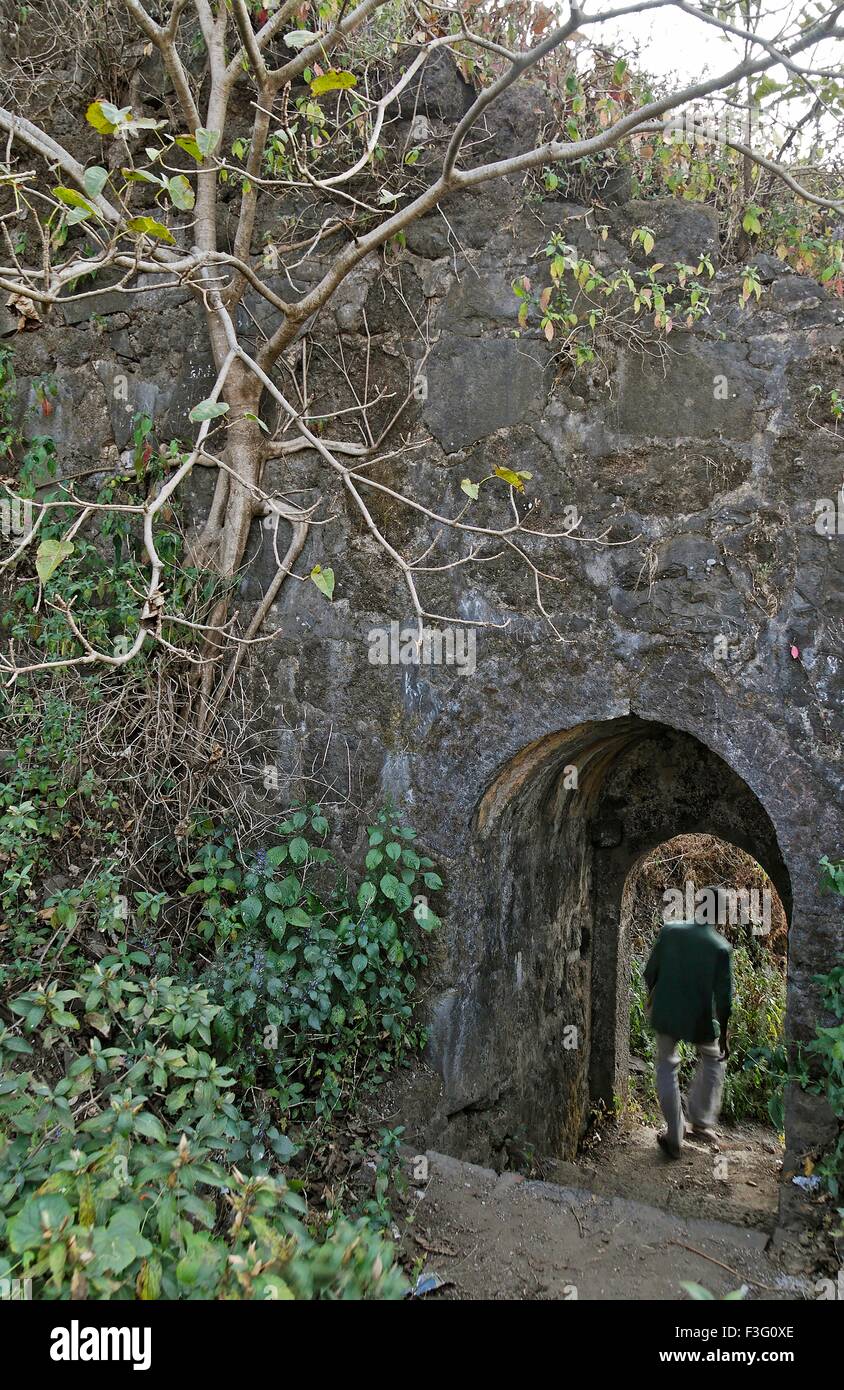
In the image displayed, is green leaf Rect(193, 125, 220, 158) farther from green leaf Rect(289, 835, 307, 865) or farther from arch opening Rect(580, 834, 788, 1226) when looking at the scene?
arch opening Rect(580, 834, 788, 1226)

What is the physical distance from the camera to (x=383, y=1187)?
Answer: 3.46m

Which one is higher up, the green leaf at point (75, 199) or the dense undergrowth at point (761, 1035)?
the green leaf at point (75, 199)

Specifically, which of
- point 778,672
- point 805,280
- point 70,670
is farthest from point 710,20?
point 70,670

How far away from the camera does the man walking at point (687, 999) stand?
5.05m

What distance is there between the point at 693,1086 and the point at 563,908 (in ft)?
4.75

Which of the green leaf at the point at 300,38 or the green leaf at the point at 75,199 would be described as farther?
the green leaf at the point at 300,38

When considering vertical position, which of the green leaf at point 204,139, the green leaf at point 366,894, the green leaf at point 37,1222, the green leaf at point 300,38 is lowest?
the green leaf at point 37,1222

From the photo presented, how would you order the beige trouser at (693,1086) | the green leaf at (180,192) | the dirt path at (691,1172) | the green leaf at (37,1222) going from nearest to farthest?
the green leaf at (37,1222)
the green leaf at (180,192)
the dirt path at (691,1172)
the beige trouser at (693,1086)

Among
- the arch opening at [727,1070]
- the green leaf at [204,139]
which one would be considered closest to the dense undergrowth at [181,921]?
the green leaf at [204,139]

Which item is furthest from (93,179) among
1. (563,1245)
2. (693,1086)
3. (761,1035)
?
(761,1035)

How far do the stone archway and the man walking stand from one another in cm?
52

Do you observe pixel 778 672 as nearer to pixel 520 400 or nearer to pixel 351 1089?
pixel 520 400

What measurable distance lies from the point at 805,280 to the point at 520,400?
1175 mm

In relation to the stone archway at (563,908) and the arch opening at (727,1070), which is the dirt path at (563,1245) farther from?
the arch opening at (727,1070)
